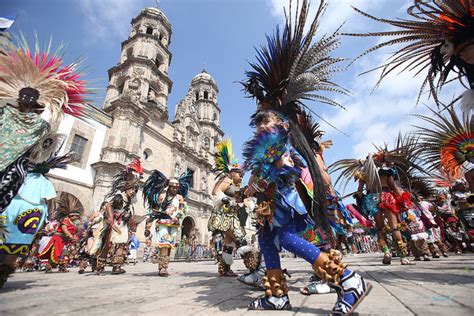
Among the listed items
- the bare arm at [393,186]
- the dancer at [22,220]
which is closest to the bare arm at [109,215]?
the dancer at [22,220]

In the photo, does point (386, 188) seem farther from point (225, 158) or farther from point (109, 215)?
point (109, 215)

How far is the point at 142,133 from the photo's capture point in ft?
66.5

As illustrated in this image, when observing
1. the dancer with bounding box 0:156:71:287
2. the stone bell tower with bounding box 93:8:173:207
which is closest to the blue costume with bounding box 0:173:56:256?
the dancer with bounding box 0:156:71:287

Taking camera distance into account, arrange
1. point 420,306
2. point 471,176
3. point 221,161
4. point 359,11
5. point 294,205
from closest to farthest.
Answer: point 420,306
point 294,205
point 359,11
point 471,176
point 221,161

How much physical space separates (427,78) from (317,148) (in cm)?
173

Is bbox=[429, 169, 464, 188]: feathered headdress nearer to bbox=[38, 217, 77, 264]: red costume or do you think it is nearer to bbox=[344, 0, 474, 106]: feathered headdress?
bbox=[344, 0, 474, 106]: feathered headdress

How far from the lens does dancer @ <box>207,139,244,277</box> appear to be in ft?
14.6

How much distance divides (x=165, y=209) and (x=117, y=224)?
1.35 metres

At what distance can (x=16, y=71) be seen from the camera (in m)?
2.92

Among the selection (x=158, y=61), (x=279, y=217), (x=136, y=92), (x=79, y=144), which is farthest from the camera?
(x=158, y=61)

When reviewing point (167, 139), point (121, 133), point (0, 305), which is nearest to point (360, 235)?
point (167, 139)

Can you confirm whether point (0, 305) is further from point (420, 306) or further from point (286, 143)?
point (420, 306)

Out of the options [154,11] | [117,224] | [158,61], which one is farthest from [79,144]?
[154,11]

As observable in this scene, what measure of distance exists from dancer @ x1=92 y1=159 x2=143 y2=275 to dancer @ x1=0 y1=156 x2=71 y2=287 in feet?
7.92
